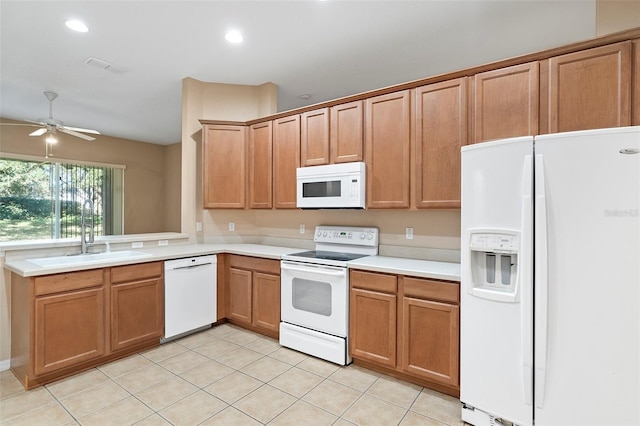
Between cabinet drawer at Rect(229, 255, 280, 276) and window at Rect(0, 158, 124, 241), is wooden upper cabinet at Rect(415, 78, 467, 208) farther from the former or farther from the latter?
window at Rect(0, 158, 124, 241)

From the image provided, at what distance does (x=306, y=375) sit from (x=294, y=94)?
3442mm

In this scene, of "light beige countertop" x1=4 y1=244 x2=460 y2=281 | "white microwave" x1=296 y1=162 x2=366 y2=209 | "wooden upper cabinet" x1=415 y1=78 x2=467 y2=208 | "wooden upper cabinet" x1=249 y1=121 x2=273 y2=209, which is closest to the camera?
"light beige countertop" x1=4 y1=244 x2=460 y2=281

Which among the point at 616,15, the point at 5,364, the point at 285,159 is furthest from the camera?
the point at 285,159

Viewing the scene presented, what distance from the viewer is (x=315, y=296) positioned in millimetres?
2900

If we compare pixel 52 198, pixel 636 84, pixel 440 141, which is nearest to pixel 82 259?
pixel 440 141

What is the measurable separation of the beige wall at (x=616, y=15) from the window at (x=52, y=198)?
20.4 feet

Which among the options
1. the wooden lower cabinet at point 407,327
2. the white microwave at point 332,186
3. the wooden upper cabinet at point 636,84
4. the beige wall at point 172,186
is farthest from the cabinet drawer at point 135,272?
the beige wall at point 172,186

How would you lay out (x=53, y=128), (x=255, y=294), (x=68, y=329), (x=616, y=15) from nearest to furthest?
(x=616, y=15), (x=68, y=329), (x=255, y=294), (x=53, y=128)

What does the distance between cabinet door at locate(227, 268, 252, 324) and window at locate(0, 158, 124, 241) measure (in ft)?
9.76

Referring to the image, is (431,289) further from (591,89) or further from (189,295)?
(189,295)

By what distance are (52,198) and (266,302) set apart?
529cm

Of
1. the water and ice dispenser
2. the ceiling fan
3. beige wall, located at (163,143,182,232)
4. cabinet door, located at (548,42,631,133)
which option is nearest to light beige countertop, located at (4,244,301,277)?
the ceiling fan

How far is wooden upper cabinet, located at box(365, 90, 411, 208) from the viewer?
270 cm

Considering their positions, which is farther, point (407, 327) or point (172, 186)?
point (172, 186)
